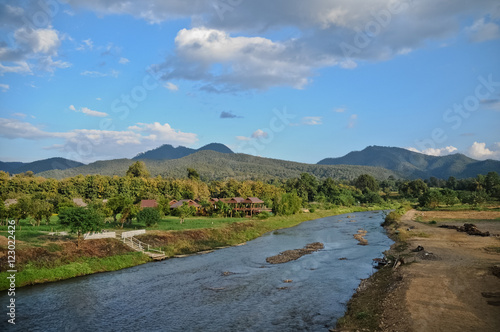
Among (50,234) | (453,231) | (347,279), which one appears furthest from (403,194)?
(50,234)

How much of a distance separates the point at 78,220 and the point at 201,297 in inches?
764

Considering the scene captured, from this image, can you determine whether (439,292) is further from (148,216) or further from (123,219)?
(123,219)

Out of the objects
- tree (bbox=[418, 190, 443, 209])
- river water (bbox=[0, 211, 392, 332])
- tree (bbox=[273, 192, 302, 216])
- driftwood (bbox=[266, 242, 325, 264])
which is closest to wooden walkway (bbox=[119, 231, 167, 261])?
river water (bbox=[0, 211, 392, 332])

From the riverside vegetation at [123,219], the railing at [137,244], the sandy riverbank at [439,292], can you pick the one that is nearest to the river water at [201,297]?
the riverside vegetation at [123,219]

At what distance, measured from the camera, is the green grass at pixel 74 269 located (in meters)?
29.2

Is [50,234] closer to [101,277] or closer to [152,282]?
[101,277]

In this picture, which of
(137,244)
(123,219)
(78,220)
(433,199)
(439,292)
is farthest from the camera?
(433,199)

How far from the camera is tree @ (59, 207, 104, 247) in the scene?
36.8 metres

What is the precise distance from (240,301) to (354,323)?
29.8 feet

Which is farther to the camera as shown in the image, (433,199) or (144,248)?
(433,199)

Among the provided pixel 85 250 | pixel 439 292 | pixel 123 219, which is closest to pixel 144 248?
pixel 85 250

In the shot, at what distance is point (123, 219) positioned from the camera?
55.3 meters

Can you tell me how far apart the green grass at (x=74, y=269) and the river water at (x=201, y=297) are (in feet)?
3.46

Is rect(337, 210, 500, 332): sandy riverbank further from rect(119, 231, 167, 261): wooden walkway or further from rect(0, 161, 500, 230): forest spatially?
rect(0, 161, 500, 230): forest
